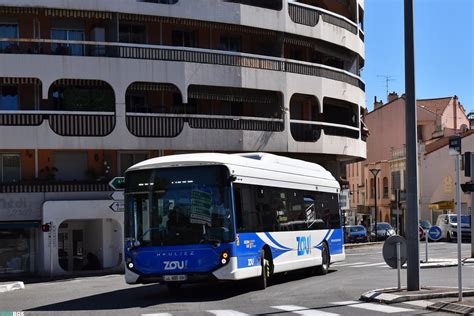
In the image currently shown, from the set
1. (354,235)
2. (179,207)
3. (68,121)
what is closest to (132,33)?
(68,121)

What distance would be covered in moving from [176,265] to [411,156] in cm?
550

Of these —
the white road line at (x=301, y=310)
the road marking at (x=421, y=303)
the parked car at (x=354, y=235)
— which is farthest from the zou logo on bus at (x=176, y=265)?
the parked car at (x=354, y=235)

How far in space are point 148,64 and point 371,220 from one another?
1939 inches

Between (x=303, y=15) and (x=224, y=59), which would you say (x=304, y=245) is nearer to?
(x=224, y=59)

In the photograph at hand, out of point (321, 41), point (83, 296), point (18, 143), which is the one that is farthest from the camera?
point (321, 41)

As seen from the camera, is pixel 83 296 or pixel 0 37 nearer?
pixel 83 296

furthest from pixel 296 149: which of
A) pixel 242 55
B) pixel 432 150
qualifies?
pixel 432 150

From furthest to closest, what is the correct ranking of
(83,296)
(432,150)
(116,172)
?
(432,150) < (116,172) < (83,296)

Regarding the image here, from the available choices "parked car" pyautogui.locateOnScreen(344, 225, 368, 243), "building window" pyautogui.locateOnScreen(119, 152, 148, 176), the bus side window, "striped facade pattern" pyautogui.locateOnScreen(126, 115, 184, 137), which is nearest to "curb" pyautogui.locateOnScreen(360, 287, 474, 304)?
the bus side window

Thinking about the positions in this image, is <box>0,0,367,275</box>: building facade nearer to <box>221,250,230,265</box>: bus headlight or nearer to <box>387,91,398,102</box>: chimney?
<box>221,250,230,265</box>: bus headlight

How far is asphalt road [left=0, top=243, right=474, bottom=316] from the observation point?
14594mm

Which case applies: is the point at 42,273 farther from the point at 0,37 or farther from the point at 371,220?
the point at 371,220

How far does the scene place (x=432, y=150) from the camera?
232 feet

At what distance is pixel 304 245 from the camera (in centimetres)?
2225
